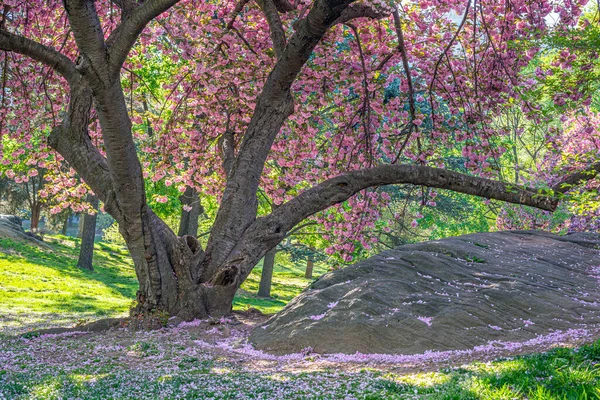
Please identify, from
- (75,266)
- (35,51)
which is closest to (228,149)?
(35,51)

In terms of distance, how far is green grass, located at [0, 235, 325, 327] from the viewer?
16297 mm

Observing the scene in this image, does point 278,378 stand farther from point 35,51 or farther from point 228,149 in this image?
point 228,149

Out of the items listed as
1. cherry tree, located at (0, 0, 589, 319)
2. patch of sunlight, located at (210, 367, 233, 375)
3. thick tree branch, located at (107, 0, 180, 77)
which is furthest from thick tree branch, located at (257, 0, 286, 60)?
patch of sunlight, located at (210, 367, 233, 375)

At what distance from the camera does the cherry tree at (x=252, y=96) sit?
364 inches

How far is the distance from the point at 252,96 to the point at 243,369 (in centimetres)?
657

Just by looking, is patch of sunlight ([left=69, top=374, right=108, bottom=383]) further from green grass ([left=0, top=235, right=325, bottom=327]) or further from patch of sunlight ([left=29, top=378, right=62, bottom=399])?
green grass ([left=0, top=235, right=325, bottom=327])

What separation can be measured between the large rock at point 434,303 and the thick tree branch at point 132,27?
5.15m

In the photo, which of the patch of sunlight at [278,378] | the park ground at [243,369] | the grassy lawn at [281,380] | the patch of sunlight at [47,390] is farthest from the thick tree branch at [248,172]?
the patch of sunlight at [47,390]

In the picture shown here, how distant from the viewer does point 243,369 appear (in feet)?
24.2

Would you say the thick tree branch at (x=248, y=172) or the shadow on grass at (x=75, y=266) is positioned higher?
the thick tree branch at (x=248, y=172)

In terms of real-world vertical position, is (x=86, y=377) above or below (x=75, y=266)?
above

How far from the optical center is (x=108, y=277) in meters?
26.0

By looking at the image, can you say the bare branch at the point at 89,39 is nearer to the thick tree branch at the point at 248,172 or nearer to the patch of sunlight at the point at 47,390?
the thick tree branch at the point at 248,172

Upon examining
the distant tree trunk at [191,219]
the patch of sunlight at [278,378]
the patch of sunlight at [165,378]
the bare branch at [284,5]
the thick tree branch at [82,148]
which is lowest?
the patch of sunlight at [165,378]
